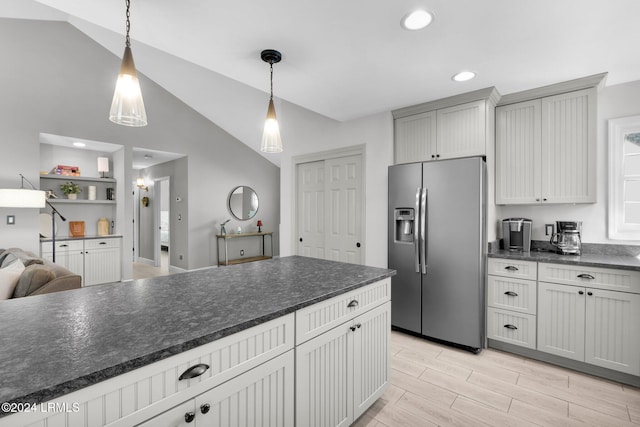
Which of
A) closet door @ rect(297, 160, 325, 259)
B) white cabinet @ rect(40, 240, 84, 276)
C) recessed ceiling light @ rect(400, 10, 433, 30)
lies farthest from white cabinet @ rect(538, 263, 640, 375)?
white cabinet @ rect(40, 240, 84, 276)

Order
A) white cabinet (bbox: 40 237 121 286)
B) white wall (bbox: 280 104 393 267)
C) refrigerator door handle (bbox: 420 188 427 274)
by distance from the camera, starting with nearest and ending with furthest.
Result: refrigerator door handle (bbox: 420 188 427 274), white wall (bbox: 280 104 393 267), white cabinet (bbox: 40 237 121 286)

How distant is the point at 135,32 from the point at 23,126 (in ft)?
12.7

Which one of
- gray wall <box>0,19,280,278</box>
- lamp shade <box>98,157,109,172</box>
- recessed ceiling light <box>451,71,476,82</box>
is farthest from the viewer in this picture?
lamp shade <box>98,157,109,172</box>

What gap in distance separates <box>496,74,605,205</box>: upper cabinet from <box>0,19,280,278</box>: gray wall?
5.38 metres

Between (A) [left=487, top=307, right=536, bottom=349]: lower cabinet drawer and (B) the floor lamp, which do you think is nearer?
(A) [left=487, top=307, right=536, bottom=349]: lower cabinet drawer

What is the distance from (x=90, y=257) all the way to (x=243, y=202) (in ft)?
10.0

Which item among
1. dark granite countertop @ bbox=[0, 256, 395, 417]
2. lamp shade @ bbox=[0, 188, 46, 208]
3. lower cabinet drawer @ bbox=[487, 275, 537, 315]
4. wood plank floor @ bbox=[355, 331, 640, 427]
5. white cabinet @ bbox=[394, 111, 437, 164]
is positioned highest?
white cabinet @ bbox=[394, 111, 437, 164]

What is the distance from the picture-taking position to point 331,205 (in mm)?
3816

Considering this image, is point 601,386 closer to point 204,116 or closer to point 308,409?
point 308,409

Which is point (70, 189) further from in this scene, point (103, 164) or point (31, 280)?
point (31, 280)

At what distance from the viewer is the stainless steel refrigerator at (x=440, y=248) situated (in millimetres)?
2742

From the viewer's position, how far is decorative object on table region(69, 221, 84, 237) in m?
5.12

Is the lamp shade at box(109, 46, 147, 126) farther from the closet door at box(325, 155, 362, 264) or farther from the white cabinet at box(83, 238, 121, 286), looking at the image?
the white cabinet at box(83, 238, 121, 286)

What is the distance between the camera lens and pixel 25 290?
2.28 meters
